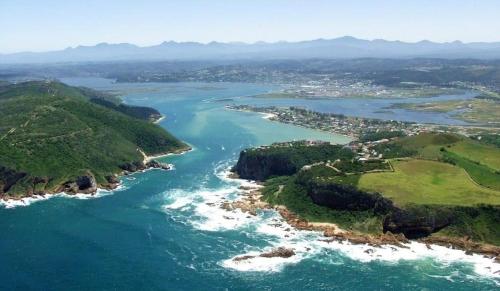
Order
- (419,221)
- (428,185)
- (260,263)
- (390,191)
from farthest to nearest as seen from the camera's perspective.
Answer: (428,185) < (390,191) < (419,221) < (260,263)

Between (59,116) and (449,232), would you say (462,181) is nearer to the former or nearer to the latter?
(449,232)

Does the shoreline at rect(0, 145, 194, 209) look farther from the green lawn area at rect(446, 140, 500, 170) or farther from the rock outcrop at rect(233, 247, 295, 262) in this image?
the green lawn area at rect(446, 140, 500, 170)

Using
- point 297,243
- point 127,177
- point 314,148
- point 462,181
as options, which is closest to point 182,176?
point 127,177

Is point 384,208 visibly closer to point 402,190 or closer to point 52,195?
point 402,190

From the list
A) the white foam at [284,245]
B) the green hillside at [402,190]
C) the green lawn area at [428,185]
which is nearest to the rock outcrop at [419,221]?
the green hillside at [402,190]

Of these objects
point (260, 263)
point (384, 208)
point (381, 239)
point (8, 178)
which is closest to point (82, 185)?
point (8, 178)
